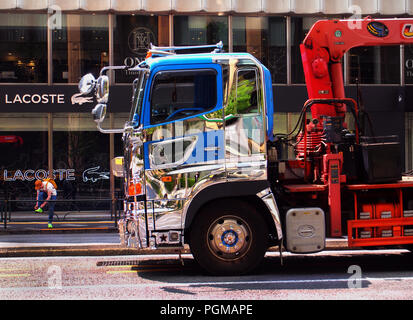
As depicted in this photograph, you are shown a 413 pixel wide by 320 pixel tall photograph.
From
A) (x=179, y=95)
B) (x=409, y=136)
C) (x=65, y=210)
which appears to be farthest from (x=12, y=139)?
(x=409, y=136)

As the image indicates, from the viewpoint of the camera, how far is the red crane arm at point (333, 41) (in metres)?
10.1

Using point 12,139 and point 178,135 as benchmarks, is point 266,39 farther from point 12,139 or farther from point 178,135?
point 178,135

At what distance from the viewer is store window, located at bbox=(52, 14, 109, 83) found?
21.8 m

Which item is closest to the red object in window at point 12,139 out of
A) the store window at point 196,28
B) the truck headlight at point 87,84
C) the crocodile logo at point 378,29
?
the store window at point 196,28

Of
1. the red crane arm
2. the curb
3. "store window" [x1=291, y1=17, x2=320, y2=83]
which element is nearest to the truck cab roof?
the red crane arm

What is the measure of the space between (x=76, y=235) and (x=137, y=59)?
8657 millimetres

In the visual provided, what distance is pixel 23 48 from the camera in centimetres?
2170

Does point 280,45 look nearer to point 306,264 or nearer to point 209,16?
point 209,16

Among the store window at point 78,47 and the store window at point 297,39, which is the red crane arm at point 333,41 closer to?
the store window at point 297,39

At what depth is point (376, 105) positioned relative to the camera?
22500 millimetres

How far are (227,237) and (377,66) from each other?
639 inches

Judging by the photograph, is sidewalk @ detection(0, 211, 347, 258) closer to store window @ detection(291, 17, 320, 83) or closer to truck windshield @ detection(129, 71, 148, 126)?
truck windshield @ detection(129, 71, 148, 126)

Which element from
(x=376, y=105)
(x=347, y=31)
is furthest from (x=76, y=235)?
(x=376, y=105)

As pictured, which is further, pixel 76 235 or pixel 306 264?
pixel 76 235
